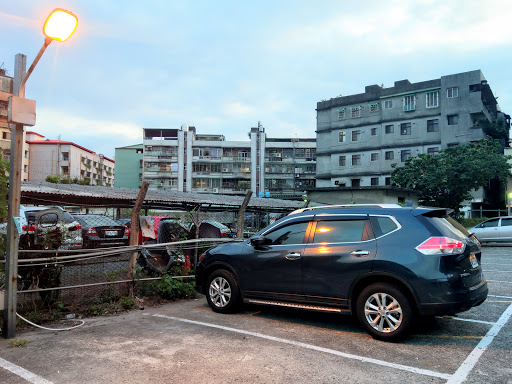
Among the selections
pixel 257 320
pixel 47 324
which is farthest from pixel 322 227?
pixel 47 324

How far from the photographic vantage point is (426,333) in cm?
530

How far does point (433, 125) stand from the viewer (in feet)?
133

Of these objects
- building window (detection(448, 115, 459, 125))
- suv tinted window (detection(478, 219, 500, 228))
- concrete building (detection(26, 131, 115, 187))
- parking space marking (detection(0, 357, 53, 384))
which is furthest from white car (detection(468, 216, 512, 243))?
concrete building (detection(26, 131, 115, 187))

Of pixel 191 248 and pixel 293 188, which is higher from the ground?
pixel 293 188

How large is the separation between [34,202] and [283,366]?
6989 millimetres

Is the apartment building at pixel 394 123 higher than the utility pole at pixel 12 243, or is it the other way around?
the apartment building at pixel 394 123

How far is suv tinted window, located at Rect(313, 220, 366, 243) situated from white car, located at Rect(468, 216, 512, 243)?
1548cm

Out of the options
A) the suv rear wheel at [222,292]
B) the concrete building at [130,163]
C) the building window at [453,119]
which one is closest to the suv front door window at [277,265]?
the suv rear wheel at [222,292]

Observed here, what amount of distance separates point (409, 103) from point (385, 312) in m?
41.2

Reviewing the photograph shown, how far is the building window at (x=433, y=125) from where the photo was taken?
40.2 m

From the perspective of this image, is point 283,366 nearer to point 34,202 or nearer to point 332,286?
point 332,286

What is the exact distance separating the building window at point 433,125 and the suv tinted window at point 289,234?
39.0 metres

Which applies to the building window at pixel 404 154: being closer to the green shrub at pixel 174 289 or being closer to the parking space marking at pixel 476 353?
the parking space marking at pixel 476 353

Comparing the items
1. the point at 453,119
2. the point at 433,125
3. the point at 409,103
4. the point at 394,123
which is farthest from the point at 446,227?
the point at 394,123
